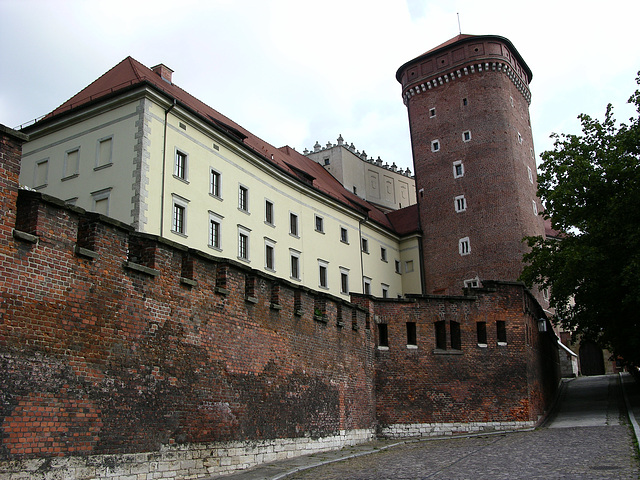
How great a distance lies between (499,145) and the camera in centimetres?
4128

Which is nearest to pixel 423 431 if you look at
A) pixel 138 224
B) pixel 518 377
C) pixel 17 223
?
pixel 518 377

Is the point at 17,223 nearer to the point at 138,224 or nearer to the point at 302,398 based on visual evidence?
the point at 302,398

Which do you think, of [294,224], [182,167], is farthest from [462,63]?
[182,167]

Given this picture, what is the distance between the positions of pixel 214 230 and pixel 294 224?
6.93 m

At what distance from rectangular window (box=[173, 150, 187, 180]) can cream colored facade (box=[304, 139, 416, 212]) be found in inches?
919

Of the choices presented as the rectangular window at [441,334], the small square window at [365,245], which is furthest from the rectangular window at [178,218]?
the small square window at [365,245]

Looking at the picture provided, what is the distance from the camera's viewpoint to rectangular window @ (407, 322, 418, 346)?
2138cm

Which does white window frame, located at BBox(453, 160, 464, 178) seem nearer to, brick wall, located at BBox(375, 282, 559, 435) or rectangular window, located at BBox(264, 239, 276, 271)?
rectangular window, located at BBox(264, 239, 276, 271)

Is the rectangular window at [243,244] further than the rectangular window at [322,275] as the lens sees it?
No

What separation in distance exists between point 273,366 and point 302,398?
5.19 ft

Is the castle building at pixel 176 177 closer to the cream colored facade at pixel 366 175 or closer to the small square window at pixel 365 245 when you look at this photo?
the small square window at pixel 365 245

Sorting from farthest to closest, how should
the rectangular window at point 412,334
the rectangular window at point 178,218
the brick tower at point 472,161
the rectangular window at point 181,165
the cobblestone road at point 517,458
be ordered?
the brick tower at point 472,161 < the rectangular window at point 181,165 < the rectangular window at point 178,218 < the rectangular window at point 412,334 < the cobblestone road at point 517,458

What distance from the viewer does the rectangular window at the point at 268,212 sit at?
32.6 metres

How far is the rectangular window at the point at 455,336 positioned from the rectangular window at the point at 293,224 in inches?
546
